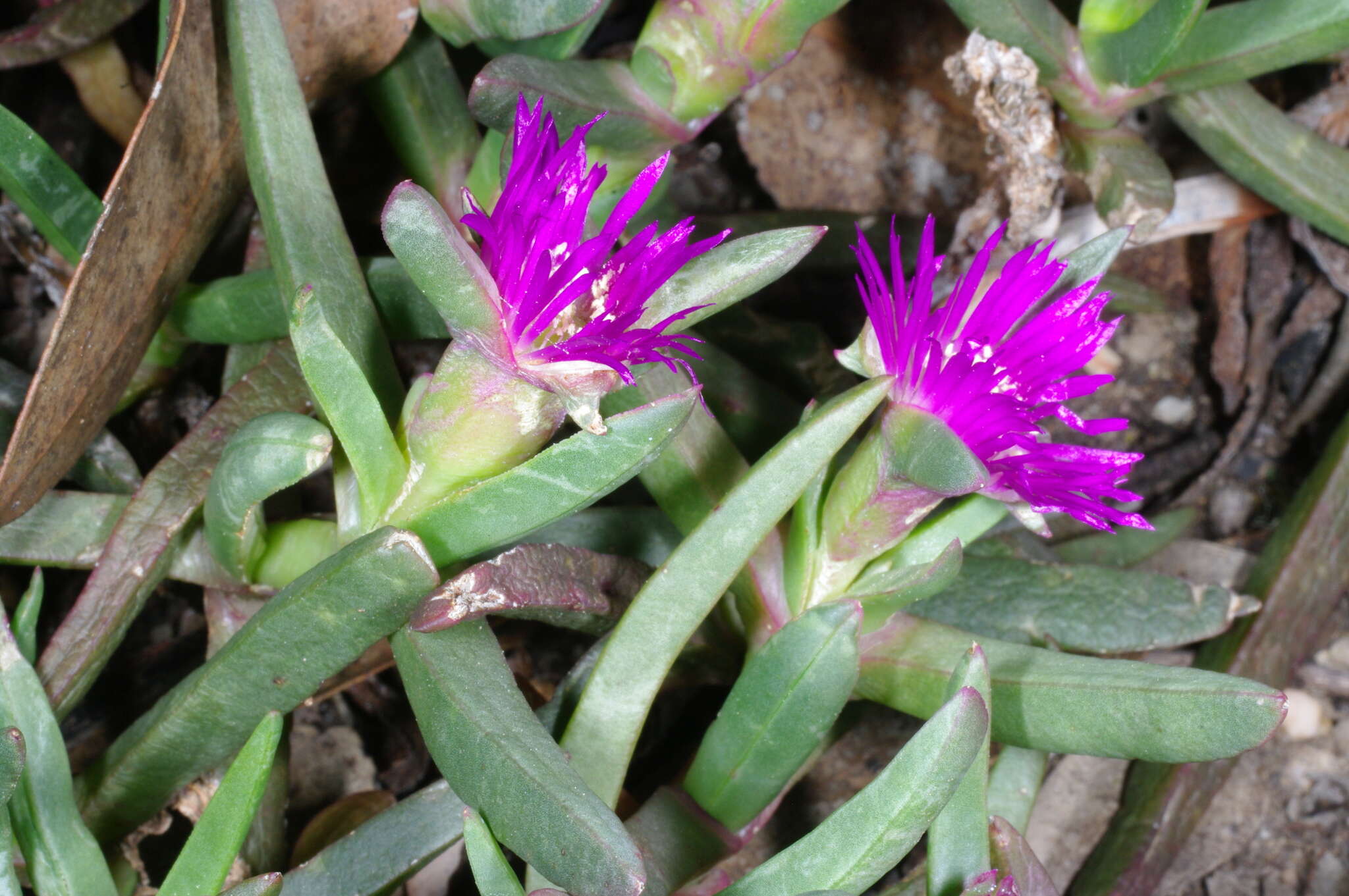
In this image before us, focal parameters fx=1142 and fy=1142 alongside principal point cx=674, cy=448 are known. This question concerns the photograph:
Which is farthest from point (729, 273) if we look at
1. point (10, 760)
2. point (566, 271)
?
point (10, 760)

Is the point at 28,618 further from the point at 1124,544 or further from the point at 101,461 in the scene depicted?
the point at 1124,544

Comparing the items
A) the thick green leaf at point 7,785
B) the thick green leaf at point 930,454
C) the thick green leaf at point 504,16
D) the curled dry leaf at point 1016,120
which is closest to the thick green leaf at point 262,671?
the thick green leaf at point 7,785

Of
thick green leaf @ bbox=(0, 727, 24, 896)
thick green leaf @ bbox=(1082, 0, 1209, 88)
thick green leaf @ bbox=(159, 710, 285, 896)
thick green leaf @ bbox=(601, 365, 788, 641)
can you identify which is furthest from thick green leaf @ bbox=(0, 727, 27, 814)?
thick green leaf @ bbox=(1082, 0, 1209, 88)

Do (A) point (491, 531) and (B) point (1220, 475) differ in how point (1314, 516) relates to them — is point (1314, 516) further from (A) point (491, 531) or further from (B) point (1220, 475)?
(A) point (491, 531)

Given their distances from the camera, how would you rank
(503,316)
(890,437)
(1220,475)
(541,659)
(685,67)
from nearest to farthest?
(503,316)
(890,437)
(685,67)
(541,659)
(1220,475)

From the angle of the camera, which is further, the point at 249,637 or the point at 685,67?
the point at 685,67

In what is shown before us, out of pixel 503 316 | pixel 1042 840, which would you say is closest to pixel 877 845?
pixel 503 316

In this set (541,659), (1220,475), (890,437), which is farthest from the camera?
(1220,475)
